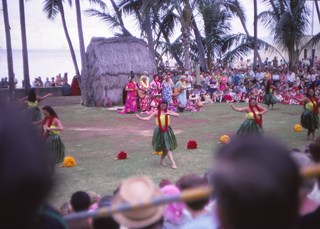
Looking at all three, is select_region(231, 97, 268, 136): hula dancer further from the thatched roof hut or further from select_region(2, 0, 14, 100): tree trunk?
the thatched roof hut

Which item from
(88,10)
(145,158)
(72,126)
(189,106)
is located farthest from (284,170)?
(88,10)

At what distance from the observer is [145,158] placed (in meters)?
8.24

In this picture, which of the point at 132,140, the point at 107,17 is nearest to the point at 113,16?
the point at 107,17

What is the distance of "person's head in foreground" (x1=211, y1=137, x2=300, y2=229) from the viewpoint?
3.14 feet

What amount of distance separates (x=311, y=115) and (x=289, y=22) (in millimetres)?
12059

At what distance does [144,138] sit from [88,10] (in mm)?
13421

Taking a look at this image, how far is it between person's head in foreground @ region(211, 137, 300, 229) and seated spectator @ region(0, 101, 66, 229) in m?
0.44

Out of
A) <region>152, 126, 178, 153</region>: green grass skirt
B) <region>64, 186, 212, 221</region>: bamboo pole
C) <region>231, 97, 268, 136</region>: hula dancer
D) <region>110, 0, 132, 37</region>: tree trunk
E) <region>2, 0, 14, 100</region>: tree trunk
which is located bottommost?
<region>152, 126, 178, 153</region>: green grass skirt

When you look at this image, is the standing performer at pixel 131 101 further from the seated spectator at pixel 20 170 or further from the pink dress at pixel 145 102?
the seated spectator at pixel 20 170

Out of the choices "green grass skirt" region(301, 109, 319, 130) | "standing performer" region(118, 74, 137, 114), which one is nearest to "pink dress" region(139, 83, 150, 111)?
"standing performer" region(118, 74, 137, 114)

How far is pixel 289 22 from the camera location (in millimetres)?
20312

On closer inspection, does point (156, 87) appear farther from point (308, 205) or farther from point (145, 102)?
point (308, 205)

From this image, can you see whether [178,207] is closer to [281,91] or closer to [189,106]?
[189,106]

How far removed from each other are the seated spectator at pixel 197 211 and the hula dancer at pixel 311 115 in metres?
7.51
